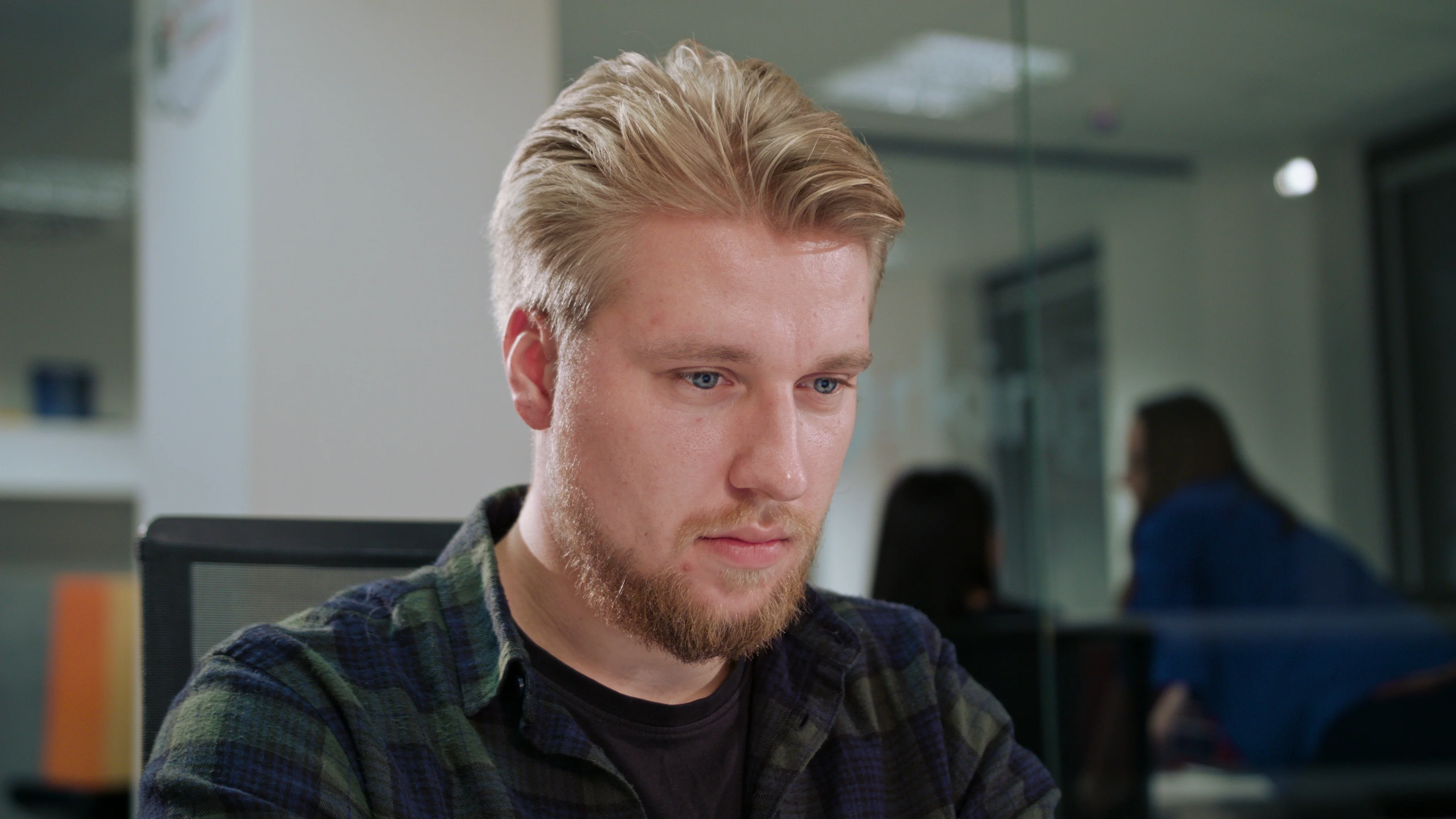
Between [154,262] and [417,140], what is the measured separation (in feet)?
2.11

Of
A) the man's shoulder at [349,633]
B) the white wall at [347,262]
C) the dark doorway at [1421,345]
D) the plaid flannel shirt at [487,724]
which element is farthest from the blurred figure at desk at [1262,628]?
the man's shoulder at [349,633]

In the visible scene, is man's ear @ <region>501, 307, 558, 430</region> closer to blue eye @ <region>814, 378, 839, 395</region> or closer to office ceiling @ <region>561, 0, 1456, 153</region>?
blue eye @ <region>814, 378, 839, 395</region>

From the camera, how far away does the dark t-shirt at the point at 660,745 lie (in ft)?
3.25

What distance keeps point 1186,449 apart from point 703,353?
224cm

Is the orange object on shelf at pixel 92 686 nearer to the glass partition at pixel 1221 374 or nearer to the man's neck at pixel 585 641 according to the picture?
the glass partition at pixel 1221 374

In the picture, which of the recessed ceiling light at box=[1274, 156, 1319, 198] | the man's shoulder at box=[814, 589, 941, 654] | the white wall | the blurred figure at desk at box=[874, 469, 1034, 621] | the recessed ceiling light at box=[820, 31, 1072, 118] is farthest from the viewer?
the blurred figure at desk at box=[874, 469, 1034, 621]

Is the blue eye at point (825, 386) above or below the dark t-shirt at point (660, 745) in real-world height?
above

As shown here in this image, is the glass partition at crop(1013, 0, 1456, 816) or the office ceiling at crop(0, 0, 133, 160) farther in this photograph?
the office ceiling at crop(0, 0, 133, 160)

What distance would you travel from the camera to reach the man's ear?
3.49 feet

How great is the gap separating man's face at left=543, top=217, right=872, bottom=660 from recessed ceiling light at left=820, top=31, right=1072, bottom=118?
7.44 ft

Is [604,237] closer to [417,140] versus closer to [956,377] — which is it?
[417,140]

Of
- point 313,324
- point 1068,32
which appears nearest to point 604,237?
point 313,324

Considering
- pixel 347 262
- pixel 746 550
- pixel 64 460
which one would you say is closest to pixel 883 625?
pixel 746 550

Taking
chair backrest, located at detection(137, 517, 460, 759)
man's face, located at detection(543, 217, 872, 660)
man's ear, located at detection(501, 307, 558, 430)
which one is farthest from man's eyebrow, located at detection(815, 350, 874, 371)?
chair backrest, located at detection(137, 517, 460, 759)
